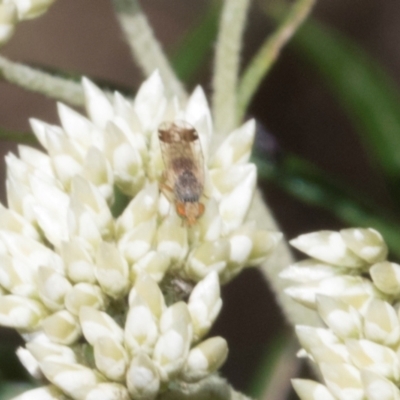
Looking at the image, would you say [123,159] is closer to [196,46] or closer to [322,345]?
[322,345]

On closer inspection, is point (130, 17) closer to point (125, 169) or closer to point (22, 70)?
point (22, 70)

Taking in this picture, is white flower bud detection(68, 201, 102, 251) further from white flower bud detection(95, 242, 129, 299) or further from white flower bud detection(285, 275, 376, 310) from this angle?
white flower bud detection(285, 275, 376, 310)

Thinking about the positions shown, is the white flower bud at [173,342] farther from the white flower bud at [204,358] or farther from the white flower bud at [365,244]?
the white flower bud at [365,244]

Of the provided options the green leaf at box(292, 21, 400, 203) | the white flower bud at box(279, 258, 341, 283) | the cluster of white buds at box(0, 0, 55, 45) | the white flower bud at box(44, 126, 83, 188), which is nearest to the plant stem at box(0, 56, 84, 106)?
the cluster of white buds at box(0, 0, 55, 45)

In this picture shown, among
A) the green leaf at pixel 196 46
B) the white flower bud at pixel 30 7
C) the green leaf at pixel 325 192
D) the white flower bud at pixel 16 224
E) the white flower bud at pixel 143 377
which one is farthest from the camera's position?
the green leaf at pixel 196 46

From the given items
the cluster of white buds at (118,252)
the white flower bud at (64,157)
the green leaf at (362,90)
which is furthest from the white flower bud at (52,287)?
the green leaf at (362,90)

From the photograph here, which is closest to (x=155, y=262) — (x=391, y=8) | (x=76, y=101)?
(x=76, y=101)
